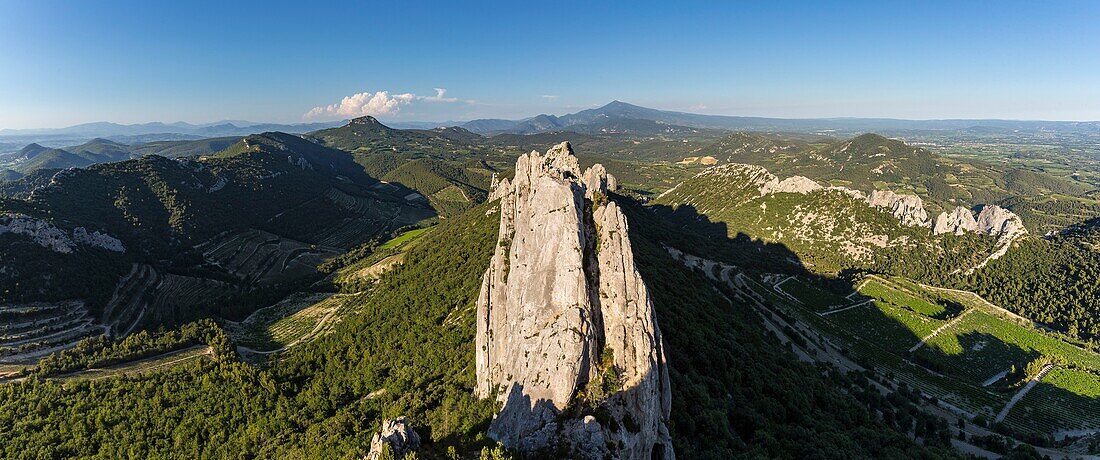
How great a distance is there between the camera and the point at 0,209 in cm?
13938

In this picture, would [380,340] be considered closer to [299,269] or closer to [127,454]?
[127,454]

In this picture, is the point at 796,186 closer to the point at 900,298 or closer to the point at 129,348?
the point at 900,298

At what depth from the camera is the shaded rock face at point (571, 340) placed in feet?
109

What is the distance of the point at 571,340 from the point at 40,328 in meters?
137

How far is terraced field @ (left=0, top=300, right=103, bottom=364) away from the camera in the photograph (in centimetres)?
9406

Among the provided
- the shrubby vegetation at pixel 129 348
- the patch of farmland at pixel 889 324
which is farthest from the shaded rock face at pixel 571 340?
the patch of farmland at pixel 889 324

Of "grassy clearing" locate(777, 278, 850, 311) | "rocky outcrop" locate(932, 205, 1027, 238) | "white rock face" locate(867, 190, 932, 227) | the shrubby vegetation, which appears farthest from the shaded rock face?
"rocky outcrop" locate(932, 205, 1027, 238)

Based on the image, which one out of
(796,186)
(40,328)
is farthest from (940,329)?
(40,328)

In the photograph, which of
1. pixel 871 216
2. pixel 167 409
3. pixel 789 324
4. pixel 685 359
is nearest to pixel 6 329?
pixel 167 409

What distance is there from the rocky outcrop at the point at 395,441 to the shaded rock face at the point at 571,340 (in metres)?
6.42

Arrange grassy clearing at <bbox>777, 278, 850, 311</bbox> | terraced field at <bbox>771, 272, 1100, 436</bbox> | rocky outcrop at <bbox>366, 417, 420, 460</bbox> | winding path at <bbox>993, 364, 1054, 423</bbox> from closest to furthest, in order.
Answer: rocky outcrop at <bbox>366, 417, 420, 460</bbox> < winding path at <bbox>993, 364, 1054, 423</bbox> < terraced field at <bbox>771, 272, 1100, 436</bbox> < grassy clearing at <bbox>777, 278, 850, 311</bbox>

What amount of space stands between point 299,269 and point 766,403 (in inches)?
6561

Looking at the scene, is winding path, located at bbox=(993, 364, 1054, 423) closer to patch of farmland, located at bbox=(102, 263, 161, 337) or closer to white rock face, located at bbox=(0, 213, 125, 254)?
patch of farmland, located at bbox=(102, 263, 161, 337)

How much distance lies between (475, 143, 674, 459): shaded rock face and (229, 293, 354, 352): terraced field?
80189mm
